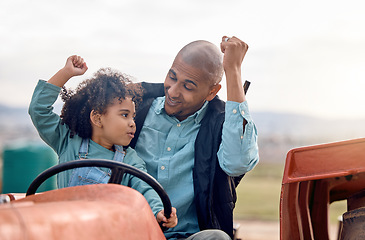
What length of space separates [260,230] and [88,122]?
22.5ft

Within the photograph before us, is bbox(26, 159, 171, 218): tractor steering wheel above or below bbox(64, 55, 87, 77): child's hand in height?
below

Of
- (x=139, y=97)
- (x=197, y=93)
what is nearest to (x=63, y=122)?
(x=139, y=97)

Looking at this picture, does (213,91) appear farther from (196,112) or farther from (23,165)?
(23,165)

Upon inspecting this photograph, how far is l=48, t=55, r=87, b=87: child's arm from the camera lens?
217cm

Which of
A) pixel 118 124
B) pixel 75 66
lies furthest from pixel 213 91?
pixel 75 66

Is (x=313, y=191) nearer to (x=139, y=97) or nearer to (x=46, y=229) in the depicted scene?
(x=139, y=97)

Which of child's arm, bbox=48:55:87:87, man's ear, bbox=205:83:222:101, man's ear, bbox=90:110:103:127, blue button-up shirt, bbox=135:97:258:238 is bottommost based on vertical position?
blue button-up shirt, bbox=135:97:258:238

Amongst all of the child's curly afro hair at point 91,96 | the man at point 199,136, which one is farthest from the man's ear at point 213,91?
the child's curly afro hair at point 91,96

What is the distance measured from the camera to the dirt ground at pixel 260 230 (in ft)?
25.4

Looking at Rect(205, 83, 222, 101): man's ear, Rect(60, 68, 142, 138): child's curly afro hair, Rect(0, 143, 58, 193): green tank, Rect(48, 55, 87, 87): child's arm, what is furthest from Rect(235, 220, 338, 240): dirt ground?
Rect(48, 55, 87, 87): child's arm

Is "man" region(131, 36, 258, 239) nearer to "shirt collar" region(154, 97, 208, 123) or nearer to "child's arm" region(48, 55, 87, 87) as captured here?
"shirt collar" region(154, 97, 208, 123)

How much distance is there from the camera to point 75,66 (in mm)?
2244

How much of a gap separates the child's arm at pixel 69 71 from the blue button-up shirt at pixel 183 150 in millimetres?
448

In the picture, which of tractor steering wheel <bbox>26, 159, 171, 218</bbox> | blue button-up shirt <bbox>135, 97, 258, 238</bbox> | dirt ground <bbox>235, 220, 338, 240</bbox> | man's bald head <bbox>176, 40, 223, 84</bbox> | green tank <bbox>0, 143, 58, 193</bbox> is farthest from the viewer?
dirt ground <bbox>235, 220, 338, 240</bbox>
